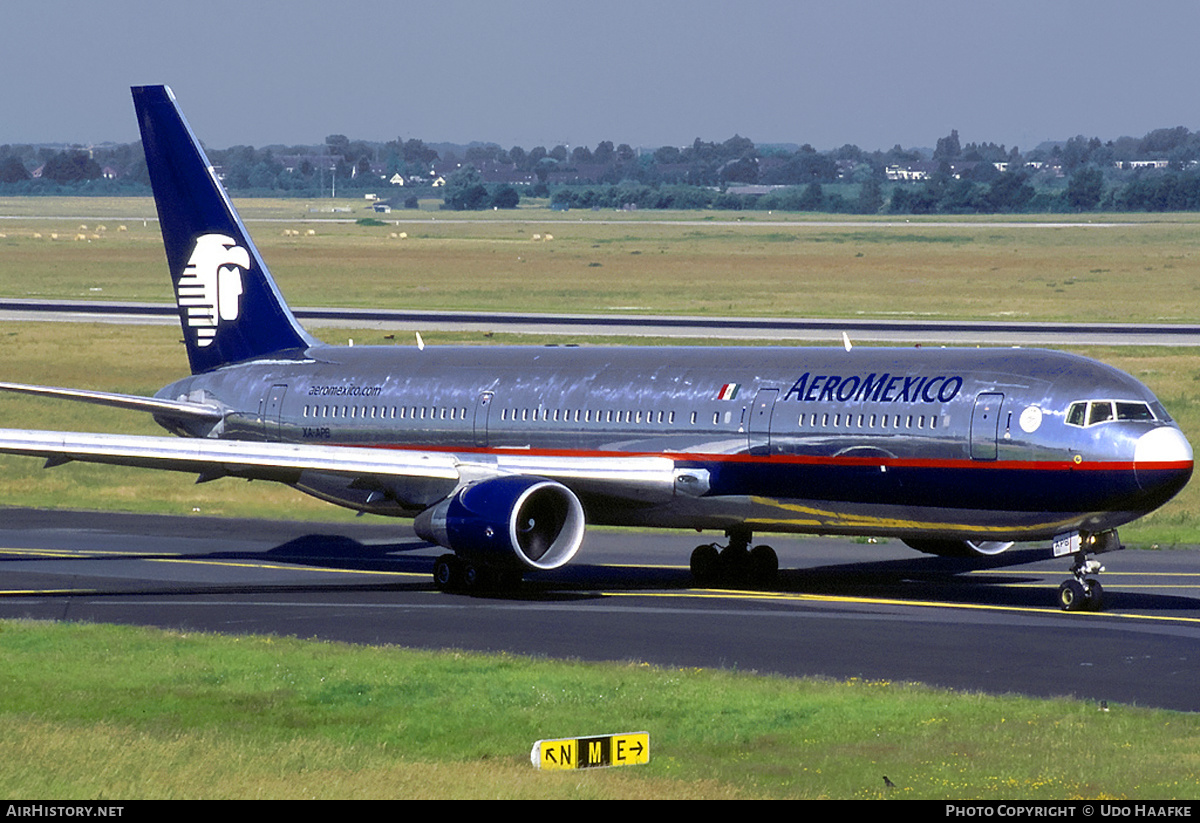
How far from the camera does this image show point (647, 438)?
3781cm

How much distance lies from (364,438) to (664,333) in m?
50.1

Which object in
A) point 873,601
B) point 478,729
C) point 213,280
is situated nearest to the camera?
point 478,729

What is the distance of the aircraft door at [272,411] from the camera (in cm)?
4397

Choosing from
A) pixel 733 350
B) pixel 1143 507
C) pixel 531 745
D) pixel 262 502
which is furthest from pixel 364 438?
pixel 531 745

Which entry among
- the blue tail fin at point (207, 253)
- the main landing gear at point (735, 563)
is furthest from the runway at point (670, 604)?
the blue tail fin at point (207, 253)

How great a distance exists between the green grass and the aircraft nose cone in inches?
333

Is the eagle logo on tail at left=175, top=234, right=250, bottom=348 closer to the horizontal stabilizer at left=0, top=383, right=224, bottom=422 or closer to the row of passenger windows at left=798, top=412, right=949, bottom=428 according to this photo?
the horizontal stabilizer at left=0, top=383, right=224, bottom=422

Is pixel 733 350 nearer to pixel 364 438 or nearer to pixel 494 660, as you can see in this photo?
pixel 364 438

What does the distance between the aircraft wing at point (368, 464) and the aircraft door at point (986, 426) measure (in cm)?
659

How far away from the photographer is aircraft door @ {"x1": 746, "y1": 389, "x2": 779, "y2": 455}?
1415 inches

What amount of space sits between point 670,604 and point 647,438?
4.00 m

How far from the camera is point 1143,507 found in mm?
32281

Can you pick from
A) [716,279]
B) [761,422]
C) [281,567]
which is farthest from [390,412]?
[716,279]

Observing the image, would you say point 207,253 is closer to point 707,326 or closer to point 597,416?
point 597,416
